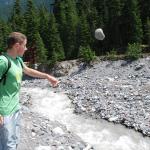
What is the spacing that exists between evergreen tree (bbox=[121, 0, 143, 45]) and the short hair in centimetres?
6259

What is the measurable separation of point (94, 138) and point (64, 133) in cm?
247

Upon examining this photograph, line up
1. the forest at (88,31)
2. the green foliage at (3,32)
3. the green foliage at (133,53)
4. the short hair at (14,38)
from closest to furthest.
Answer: the short hair at (14,38)
the green foliage at (133,53)
the forest at (88,31)
the green foliage at (3,32)

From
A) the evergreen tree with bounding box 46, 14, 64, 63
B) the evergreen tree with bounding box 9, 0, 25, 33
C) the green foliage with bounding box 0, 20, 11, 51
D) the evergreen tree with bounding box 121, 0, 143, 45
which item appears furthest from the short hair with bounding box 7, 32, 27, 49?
the evergreen tree with bounding box 9, 0, 25, 33

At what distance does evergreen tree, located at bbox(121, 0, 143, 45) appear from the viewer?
232 ft

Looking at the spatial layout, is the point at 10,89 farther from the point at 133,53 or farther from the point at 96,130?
the point at 133,53

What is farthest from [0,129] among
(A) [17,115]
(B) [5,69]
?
(B) [5,69]

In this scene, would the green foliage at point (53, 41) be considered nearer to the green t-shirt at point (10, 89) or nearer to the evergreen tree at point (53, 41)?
the evergreen tree at point (53, 41)

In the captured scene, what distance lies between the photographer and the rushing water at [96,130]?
707 inches

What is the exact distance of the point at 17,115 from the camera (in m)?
8.78

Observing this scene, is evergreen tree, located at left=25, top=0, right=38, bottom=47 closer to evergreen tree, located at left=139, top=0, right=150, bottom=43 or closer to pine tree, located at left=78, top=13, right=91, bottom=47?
pine tree, located at left=78, top=13, right=91, bottom=47

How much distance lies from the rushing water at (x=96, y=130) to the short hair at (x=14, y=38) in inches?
373

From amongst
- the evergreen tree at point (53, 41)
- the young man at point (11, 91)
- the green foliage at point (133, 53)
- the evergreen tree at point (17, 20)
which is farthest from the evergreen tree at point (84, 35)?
the young man at point (11, 91)

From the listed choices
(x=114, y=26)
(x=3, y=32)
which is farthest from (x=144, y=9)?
(x=3, y=32)

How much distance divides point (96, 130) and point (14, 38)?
41.3 ft
